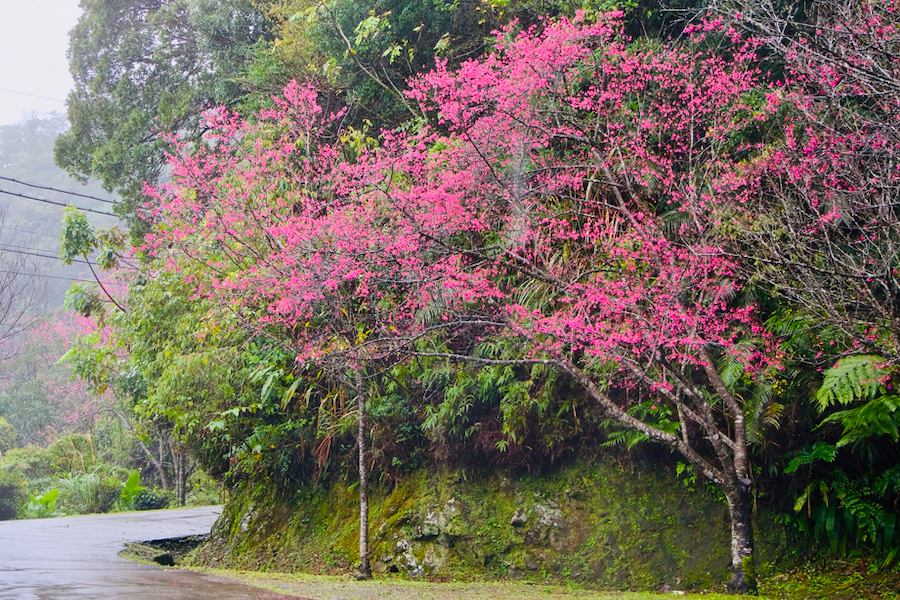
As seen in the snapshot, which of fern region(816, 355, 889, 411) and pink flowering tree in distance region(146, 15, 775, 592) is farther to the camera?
pink flowering tree in distance region(146, 15, 775, 592)

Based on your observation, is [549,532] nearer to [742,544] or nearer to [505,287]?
[742,544]

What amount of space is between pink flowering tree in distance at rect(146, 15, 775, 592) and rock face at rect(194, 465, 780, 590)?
3.11 ft

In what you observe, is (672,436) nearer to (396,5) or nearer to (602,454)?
(602,454)

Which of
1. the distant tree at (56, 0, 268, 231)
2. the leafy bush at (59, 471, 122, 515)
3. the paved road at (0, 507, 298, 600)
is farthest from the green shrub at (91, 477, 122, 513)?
the distant tree at (56, 0, 268, 231)

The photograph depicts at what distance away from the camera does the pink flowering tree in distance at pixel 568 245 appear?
25.5ft

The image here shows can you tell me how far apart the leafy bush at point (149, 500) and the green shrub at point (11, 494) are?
3.53 m

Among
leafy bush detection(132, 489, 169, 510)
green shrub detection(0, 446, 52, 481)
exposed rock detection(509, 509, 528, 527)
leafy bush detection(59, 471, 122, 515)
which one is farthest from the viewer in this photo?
green shrub detection(0, 446, 52, 481)

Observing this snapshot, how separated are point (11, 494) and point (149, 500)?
4156 mm

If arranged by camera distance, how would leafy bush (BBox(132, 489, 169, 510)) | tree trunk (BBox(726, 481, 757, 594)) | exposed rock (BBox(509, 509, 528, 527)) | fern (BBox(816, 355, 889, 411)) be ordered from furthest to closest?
1. leafy bush (BBox(132, 489, 169, 510))
2. exposed rock (BBox(509, 509, 528, 527))
3. tree trunk (BBox(726, 481, 757, 594))
4. fern (BBox(816, 355, 889, 411))

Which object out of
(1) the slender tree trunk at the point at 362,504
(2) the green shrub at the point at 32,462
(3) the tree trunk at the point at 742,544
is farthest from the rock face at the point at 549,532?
(2) the green shrub at the point at 32,462

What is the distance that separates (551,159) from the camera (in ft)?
31.7

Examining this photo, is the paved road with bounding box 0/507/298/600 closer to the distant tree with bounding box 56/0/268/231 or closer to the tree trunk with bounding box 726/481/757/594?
the tree trunk with bounding box 726/481/757/594

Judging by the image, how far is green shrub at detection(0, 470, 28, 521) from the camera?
21828 mm

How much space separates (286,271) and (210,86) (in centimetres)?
1068
